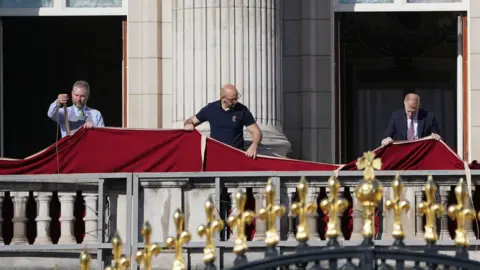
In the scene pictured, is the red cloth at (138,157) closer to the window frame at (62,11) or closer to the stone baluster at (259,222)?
the stone baluster at (259,222)

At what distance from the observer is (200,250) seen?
22.9 m

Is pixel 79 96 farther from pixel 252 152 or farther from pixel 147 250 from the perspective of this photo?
pixel 147 250

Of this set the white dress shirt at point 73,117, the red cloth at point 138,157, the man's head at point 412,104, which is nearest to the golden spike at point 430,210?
the red cloth at point 138,157

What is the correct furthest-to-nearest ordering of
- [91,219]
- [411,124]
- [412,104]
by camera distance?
[411,124]
[412,104]
[91,219]

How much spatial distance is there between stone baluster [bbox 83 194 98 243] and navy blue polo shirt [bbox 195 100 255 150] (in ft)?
6.73

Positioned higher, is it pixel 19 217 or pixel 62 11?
pixel 62 11

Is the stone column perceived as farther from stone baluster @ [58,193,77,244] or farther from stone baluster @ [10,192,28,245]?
stone baluster @ [10,192,28,245]

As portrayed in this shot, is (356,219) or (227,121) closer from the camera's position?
(356,219)

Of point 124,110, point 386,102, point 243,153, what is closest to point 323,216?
point 243,153

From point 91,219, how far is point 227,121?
7.79 ft

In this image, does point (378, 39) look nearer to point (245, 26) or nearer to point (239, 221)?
point (245, 26)

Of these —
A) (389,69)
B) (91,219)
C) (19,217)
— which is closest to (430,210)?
(91,219)

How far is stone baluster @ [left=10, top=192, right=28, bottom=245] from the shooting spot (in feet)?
74.7

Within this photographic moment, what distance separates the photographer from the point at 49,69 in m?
31.3
